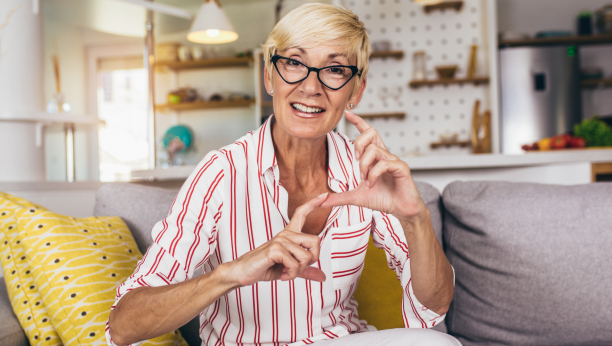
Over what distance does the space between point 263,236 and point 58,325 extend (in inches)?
20.8

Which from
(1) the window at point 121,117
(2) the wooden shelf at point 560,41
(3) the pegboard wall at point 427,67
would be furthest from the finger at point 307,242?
(1) the window at point 121,117

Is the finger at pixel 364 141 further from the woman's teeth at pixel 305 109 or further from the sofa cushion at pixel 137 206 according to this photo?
the sofa cushion at pixel 137 206

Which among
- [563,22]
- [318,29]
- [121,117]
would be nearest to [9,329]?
[318,29]

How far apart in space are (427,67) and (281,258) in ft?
13.1

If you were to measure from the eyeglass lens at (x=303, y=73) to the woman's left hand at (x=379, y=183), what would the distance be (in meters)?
0.15

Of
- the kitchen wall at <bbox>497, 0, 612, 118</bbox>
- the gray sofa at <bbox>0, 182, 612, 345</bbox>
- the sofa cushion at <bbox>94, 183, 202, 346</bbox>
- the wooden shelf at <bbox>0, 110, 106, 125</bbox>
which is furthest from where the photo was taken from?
the kitchen wall at <bbox>497, 0, 612, 118</bbox>

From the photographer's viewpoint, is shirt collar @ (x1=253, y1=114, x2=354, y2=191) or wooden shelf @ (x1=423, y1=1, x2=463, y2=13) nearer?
shirt collar @ (x1=253, y1=114, x2=354, y2=191)

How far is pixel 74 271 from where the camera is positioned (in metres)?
1.09

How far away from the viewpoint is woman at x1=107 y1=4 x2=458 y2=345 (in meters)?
0.83

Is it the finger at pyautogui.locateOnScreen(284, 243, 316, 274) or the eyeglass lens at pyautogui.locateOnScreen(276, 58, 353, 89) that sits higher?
the eyeglass lens at pyautogui.locateOnScreen(276, 58, 353, 89)

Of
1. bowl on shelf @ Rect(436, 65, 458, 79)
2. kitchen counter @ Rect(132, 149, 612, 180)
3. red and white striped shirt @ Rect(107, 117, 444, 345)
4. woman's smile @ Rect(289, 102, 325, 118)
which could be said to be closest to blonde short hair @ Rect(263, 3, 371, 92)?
woman's smile @ Rect(289, 102, 325, 118)

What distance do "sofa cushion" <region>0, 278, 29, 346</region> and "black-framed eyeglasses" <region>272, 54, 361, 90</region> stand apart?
85 cm

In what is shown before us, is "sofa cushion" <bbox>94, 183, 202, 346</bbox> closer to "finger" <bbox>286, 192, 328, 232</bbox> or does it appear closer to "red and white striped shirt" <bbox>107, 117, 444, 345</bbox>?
"red and white striped shirt" <bbox>107, 117, 444, 345</bbox>

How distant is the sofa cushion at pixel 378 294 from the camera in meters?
1.27
